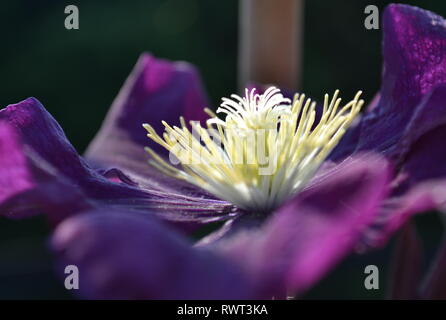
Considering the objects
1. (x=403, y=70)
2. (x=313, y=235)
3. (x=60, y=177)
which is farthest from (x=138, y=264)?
(x=403, y=70)

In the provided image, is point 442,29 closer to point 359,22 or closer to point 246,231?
point 246,231

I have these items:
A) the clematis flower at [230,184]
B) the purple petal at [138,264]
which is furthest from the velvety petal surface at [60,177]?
the purple petal at [138,264]

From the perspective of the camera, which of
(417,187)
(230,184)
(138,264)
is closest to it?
(138,264)

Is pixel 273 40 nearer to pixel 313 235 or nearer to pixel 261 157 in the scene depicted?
pixel 261 157

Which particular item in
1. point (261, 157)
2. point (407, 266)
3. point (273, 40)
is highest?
point (273, 40)

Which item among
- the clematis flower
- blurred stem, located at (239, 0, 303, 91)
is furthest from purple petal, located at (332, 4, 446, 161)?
blurred stem, located at (239, 0, 303, 91)

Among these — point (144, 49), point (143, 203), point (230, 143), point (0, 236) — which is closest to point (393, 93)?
point (230, 143)
